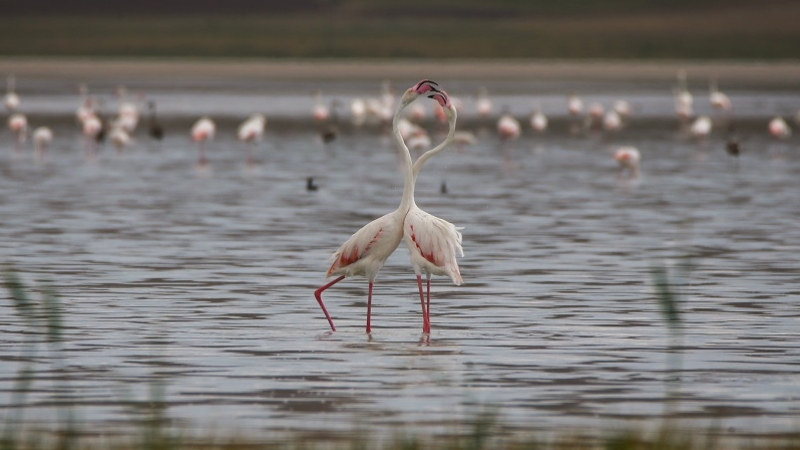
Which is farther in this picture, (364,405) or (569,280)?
(569,280)

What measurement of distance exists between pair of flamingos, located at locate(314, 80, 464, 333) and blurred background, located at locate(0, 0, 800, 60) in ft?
389

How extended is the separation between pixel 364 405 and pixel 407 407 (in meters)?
0.26

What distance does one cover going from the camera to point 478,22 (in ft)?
496

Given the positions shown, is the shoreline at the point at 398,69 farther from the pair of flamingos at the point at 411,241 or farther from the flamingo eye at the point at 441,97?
the pair of flamingos at the point at 411,241

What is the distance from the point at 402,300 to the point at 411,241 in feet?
8.03

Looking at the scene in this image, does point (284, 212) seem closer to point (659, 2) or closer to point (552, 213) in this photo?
point (552, 213)

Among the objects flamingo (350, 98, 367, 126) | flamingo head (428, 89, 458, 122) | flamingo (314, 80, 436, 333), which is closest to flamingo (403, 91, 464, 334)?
flamingo (314, 80, 436, 333)

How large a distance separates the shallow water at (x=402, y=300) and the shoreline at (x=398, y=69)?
73599mm

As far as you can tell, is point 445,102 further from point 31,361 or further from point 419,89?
point 31,361

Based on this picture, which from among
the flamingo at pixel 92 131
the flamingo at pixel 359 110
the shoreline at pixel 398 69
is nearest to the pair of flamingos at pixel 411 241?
the flamingo at pixel 92 131

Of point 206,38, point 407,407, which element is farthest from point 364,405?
point 206,38

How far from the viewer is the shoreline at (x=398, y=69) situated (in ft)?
360

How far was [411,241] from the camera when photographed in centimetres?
1348

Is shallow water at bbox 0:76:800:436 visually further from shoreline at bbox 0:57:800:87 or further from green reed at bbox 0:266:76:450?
shoreline at bbox 0:57:800:87
